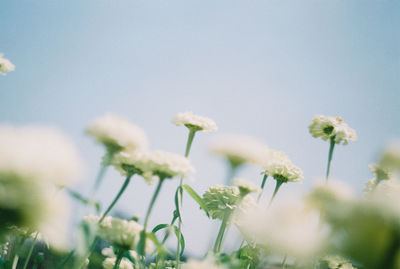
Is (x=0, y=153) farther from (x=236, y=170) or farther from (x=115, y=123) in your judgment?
(x=236, y=170)

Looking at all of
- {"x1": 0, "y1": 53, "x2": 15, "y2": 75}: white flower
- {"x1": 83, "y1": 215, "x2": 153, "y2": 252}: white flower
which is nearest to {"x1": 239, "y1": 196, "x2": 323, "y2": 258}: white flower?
{"x1": 83, "y1": 215, "x2": 153, "y2": 252}: white flower

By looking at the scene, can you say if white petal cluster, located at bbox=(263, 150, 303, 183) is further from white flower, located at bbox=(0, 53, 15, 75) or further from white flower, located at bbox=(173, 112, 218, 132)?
white flower, located at bbox=(0, 53, 15, 75)

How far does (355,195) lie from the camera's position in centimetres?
74

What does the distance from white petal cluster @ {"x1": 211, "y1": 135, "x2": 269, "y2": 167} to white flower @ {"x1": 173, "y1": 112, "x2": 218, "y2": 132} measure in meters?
0.19

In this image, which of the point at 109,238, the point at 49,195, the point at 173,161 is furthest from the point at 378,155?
the point at 49,195

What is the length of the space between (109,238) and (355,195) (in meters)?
0.99

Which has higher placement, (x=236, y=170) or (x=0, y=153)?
(x=236, y=170)

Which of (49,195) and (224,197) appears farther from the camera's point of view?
(224,197)

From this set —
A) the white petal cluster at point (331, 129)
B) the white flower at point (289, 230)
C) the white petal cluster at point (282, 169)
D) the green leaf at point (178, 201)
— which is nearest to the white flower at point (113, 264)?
the green leaf at point (178, 201)

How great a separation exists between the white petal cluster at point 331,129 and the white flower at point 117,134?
6.02 ft

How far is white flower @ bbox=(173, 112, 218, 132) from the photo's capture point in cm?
193

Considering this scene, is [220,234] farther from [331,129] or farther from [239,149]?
[331,129]

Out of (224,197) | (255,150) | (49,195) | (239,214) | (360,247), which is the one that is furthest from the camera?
(224,197)

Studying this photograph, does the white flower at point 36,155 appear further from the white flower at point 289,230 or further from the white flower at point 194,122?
the white flower at point 194,122
